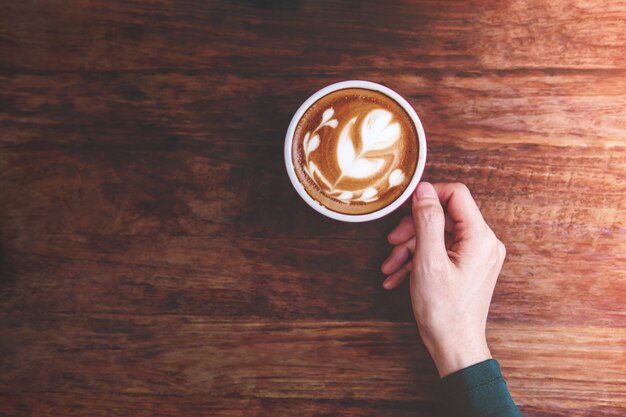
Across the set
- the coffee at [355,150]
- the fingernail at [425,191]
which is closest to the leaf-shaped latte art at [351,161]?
the coffee at [355,150]

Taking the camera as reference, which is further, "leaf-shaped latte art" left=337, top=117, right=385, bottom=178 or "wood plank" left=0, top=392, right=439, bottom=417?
"wood plank" left=0, top=392, right=439, bottom=417

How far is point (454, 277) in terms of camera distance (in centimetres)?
98

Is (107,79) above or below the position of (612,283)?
above

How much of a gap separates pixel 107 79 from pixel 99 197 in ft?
0.82

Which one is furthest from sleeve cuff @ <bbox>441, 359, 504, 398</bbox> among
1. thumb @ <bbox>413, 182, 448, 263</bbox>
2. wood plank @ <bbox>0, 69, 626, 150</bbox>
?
wood plank @ <bbox>0, 69, 626, 150</bbox>

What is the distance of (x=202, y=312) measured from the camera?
42.1 inches

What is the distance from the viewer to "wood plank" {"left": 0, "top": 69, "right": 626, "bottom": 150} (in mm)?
1045

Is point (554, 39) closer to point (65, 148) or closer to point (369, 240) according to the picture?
point (369, 240)

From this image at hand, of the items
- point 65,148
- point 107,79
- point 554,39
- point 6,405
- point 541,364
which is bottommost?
point 6,405

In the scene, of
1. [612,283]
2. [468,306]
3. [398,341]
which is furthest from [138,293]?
[612,283]

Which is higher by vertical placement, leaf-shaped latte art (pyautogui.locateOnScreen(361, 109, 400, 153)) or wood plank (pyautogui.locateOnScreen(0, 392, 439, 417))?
leaf-shaped latte art (pyautogui.locateOnScreen(361, 109, 400, 153))

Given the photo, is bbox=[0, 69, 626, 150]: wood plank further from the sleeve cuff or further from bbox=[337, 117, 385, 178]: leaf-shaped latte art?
the sleeve cuff

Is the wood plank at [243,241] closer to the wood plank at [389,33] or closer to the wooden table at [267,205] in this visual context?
the wooden table at [267,205]

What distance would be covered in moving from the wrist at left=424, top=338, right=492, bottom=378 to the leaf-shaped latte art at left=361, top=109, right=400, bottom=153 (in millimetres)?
413
